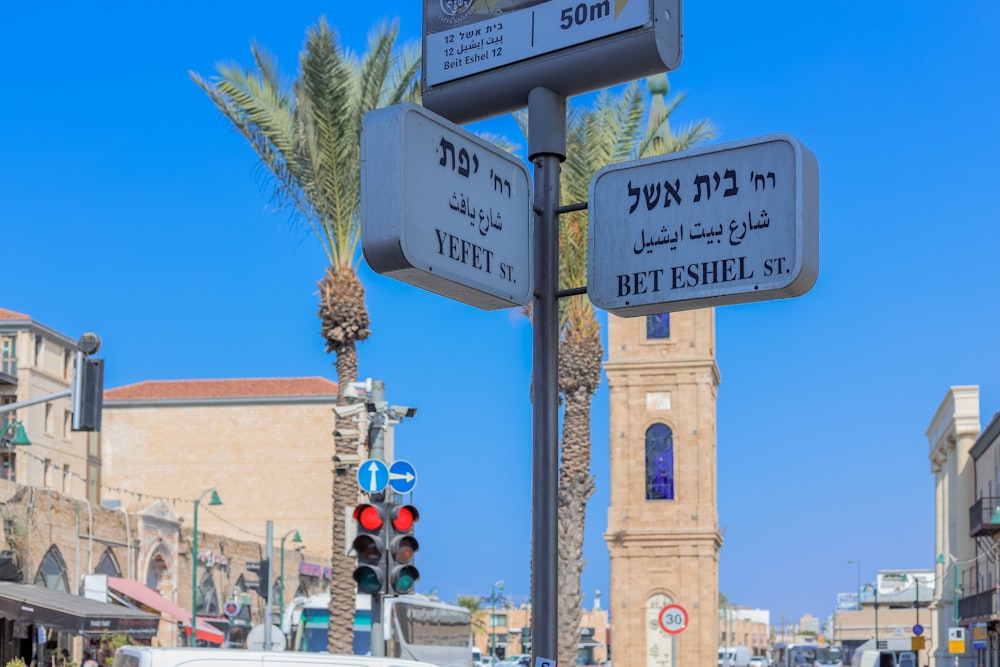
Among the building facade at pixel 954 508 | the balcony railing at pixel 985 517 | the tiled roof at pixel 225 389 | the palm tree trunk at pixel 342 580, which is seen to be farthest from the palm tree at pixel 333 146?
the tiled roof at pixel 225 389

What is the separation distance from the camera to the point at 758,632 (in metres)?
190

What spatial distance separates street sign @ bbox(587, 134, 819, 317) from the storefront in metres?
33.3

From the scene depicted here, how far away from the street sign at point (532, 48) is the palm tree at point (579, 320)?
906 inches

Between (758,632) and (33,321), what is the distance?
141 m

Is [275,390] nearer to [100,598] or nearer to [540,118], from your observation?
[100,598]

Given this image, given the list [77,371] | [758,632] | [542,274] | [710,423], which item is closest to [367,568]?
[77,371]

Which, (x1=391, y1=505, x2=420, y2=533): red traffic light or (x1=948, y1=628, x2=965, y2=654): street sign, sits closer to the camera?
(x1=391, y1=505, x2=420, y2=533): red traffic light

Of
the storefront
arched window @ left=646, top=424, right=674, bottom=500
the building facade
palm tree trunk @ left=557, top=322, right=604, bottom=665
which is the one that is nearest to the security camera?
palm tree trunk @ left=557, top=322, right=604, bottom=665

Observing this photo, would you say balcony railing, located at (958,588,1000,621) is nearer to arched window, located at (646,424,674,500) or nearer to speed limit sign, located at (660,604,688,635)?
arched window, located at (646,424,674,500)

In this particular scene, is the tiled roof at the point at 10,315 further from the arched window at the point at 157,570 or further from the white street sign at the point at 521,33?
the white street sign at the point at 521,33

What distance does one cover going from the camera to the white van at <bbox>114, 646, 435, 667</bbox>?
8852 mm

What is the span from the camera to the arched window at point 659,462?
65.6 metres

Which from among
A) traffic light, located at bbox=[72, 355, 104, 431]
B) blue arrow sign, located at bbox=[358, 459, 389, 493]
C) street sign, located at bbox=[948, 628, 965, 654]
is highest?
traffic light, located at bbox=[72, 355, 104, 431]

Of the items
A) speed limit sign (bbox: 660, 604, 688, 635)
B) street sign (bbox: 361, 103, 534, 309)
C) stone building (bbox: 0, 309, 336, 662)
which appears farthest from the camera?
stone building (bbox: 0, 309, 336, 662)
